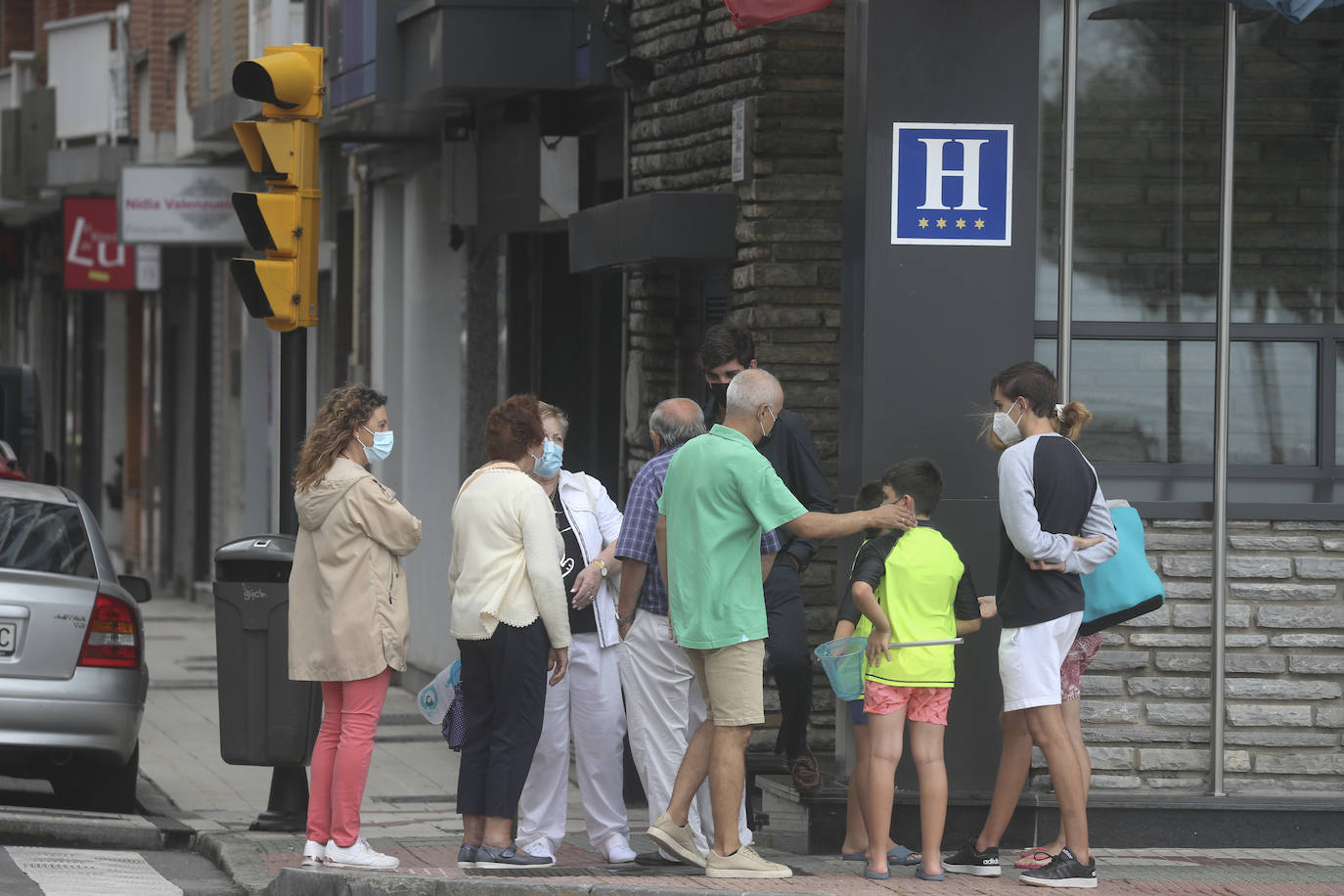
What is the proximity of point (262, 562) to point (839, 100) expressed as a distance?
3417 mm

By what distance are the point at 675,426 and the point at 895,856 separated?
185 cm

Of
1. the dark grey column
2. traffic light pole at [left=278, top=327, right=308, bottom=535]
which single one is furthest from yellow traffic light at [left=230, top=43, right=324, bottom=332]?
the dark grey column

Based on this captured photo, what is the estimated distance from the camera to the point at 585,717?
849 cm

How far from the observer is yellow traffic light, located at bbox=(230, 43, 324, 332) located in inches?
368

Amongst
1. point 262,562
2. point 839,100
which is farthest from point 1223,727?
point 262,562

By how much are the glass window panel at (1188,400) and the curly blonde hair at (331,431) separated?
9.58 feet

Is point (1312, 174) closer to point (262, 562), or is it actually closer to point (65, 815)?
point (262, 562)

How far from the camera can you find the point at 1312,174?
9039 mm

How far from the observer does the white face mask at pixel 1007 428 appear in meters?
7.92

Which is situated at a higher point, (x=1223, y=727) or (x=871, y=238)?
(x=871, y=238)

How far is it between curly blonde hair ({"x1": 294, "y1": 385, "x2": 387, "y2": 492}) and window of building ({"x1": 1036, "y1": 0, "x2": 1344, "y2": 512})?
109 inches

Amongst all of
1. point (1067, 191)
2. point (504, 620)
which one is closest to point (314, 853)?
point (504, 620)

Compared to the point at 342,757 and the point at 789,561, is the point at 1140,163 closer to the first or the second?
the point at 789,561

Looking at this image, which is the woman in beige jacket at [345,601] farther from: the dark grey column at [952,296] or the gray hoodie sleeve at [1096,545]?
the gray hoodie sleeve at [1096,545]
